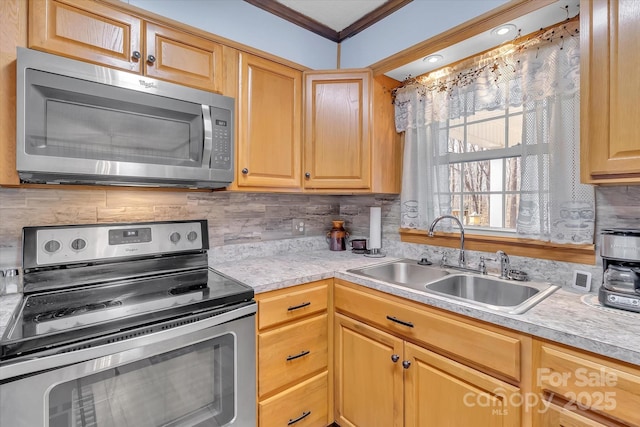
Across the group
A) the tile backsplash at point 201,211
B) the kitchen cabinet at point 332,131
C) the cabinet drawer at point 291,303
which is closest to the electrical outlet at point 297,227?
the tile backsplash at point 201,211

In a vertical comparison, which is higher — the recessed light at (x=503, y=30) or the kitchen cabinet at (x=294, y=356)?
the recessed light at (x=503, y=30)

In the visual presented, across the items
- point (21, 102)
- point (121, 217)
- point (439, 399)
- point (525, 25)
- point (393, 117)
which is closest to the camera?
point (21, 102)

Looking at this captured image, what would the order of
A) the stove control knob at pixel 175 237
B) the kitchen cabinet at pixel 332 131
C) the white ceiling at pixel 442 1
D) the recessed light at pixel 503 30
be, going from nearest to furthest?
1. the white ceiling at pixel 442 1
2. the recessed light at pixel 503 30
3. the stove control knob at pixel 175 237
4. the kitchen cabinet at pixel 332 131

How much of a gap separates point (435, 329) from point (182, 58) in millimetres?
1720

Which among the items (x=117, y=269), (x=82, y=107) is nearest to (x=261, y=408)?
(x=117, y=269)

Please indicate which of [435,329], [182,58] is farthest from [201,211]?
[435,329]

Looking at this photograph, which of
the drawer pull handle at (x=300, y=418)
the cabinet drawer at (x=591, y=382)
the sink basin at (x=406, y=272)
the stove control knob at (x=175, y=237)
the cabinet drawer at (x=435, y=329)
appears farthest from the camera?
the sink basin at (x=406, y=272)

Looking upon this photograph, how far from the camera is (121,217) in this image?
1616 millimetres

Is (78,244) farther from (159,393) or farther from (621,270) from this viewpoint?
(621,270)

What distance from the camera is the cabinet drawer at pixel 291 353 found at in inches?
57.4

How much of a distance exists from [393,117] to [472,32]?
696 millimetres

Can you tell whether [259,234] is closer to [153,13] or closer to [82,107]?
[82,107]

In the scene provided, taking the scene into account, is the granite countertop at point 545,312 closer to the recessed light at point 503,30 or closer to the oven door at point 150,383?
the oven door at point 150,383

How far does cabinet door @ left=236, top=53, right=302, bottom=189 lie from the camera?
1725mm
